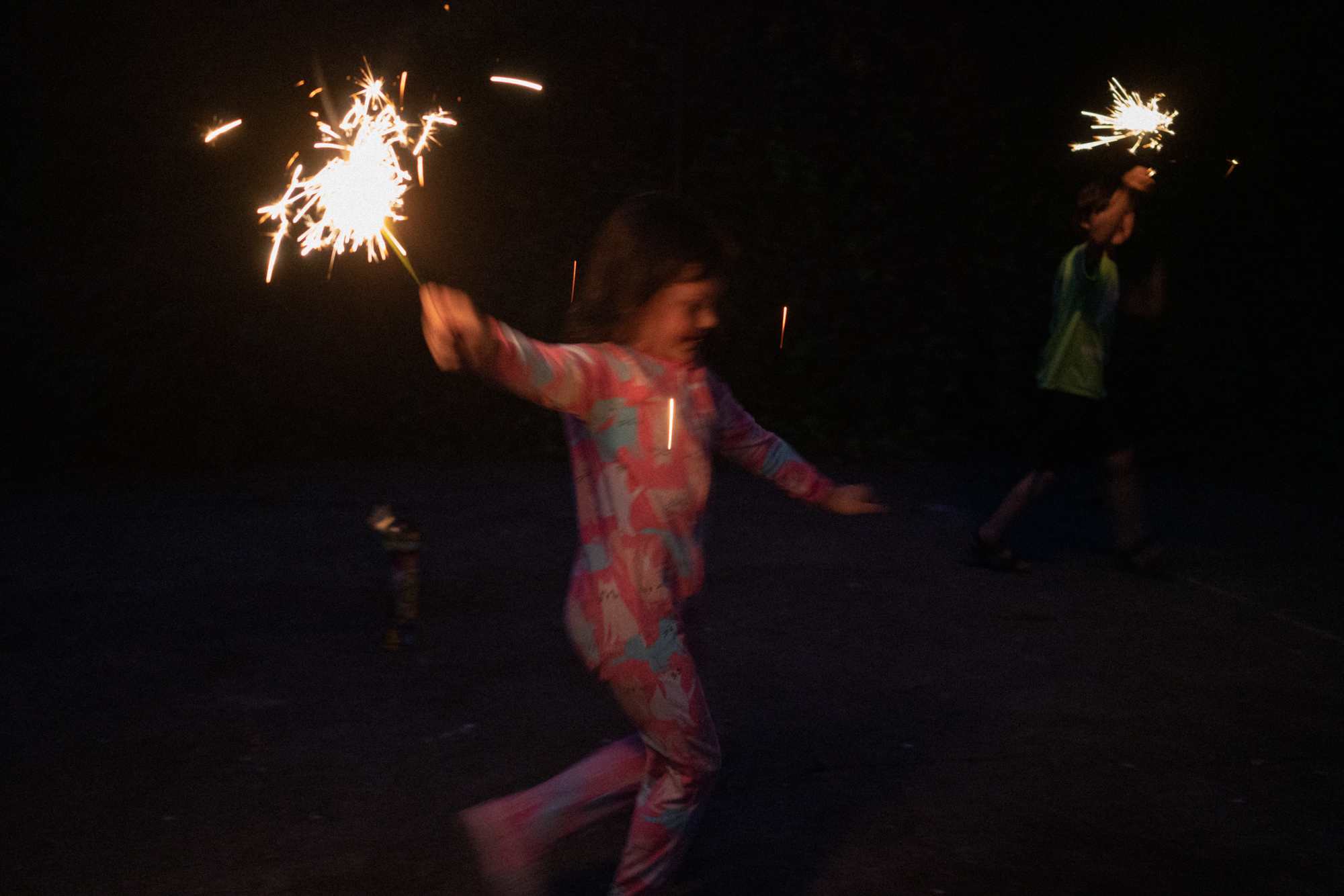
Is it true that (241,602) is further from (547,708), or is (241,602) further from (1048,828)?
(1048,828)

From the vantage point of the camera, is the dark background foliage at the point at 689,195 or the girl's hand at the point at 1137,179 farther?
the dark background foliage at the point at 689,195

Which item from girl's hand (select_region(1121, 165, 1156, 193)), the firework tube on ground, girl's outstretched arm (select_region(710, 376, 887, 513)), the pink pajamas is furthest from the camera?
girl's hand (select_region(1121, 165, 1156, 193))

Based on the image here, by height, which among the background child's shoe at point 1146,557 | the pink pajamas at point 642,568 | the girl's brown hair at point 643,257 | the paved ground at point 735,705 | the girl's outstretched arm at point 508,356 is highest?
the girl's brown hair at point 643,257

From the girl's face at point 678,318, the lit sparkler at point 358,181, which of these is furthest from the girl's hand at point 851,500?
the lit sparkler at point 358,181

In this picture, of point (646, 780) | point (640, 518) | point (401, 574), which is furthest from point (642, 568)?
point (401, 574)

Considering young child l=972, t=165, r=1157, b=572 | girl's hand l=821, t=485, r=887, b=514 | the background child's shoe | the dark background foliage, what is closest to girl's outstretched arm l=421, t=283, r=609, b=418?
girl's hand l=821, t=485, r=887, b=514

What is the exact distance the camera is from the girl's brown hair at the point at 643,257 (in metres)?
2.96

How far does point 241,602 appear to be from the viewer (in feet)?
20.2

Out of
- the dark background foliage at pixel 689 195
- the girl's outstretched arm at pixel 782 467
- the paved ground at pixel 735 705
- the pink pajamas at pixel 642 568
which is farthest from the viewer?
the dark background foliage at pixel 689 195

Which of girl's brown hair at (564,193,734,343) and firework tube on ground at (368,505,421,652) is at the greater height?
girl's brown hair at (564,193,734,343)

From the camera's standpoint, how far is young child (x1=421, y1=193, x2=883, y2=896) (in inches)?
115

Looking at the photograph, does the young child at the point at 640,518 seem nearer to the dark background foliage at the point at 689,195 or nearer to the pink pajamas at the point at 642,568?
the pink pajamas at the point at 642,568

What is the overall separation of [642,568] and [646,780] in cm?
54

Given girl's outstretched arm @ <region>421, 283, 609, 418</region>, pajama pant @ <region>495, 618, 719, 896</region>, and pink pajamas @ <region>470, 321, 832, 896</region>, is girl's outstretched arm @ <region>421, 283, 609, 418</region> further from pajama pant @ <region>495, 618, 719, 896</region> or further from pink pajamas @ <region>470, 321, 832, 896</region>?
pajama pant @ <region>495, 618, 719, 896</region>
